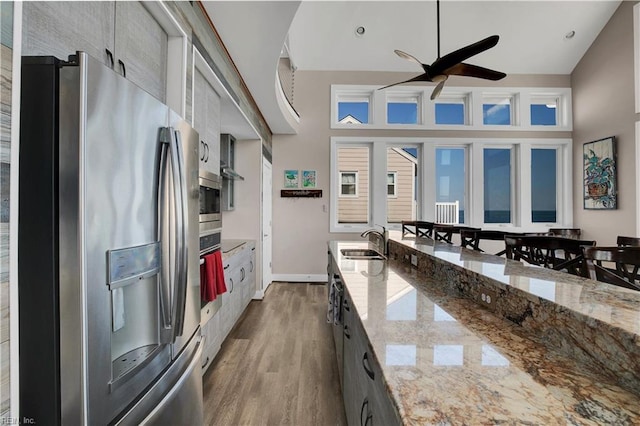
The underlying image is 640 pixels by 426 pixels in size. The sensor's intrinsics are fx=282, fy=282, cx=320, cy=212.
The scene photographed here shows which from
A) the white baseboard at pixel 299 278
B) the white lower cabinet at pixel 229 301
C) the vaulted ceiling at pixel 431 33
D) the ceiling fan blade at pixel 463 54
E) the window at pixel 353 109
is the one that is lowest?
the white baseboard at pixel 299 278

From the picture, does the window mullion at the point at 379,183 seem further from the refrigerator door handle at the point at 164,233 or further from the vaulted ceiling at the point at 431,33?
the refrigerator door handle at the point at 164,233

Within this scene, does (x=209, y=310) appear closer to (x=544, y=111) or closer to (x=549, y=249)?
(x=549, y=249)

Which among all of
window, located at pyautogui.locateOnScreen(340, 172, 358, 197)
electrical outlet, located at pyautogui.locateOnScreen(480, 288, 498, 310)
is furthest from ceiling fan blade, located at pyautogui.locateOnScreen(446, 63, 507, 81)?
window, located at pyautogui.locateOnScreen(340, 172, 358, 197)

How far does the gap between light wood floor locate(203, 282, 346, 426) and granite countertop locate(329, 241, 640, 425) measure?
1.14 metres

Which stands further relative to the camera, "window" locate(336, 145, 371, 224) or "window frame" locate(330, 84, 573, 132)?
"window" locate(336, 145, 371, 224)

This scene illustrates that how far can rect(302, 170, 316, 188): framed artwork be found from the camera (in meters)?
5.25

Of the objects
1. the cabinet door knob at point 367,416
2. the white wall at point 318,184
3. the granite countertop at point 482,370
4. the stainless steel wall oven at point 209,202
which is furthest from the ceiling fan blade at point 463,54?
the white wall at point 318,184

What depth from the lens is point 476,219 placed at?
5.35 metres

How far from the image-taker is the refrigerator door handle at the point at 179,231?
3.52ft

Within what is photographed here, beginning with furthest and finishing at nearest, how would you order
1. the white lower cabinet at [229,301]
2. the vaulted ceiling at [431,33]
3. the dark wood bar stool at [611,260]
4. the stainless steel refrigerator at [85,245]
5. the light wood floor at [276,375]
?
the vaulted ceiling at [431,33] → the white lower cabinet at [229,301] → the light wood floor at [276,375] → the dark wood bar stool at [611,260] → the stainless steel refrigerator at [85,245]

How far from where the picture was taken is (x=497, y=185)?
5.53 meters

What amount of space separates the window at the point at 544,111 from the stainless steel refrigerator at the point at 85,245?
683 cm

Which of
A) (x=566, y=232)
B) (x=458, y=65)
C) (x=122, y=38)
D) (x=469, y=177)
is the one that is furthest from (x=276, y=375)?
(x=566, y=232)

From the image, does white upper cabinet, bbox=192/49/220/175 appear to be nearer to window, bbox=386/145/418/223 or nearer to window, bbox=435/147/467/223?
window, bbox=386/145/418/223
